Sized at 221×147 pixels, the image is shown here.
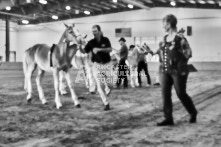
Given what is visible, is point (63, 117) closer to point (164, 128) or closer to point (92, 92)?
point (164, 128)

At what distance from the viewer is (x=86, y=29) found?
4306 centimetres

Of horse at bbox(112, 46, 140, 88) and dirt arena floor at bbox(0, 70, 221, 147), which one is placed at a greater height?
horse at bbox(112, 46, 140, 88)

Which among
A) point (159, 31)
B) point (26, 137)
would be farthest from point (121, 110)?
point (159, 31)

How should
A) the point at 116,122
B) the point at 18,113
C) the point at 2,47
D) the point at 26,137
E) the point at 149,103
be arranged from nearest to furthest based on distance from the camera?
1. the point at 26,137
2. the point at 116,122
3. the point at 18,113
4. the point at 149,103
5. the point at 2,47

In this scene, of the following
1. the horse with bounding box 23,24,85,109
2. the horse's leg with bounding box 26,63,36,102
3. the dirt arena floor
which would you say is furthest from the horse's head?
the horse's leg with bounding box 26,63,36,102

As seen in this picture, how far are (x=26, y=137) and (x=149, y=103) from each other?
184 inches

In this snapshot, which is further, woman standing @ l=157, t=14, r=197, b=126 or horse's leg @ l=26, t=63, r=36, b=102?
horse's leg @ l=26, t=63, r=36, b=102

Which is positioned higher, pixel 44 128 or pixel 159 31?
pixel 159 31

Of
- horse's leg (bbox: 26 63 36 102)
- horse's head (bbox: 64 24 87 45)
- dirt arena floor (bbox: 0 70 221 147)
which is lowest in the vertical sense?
dirt arena floor (bbox: 0 70 221 147)

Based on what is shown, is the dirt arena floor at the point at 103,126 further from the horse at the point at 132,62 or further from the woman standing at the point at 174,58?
the horse at the point at 132,62

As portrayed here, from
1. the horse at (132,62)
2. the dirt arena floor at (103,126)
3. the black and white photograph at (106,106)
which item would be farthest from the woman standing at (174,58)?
the horse at (132,62)

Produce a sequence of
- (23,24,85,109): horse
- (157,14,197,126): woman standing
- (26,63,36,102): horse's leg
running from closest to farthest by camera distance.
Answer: (157,14,197,126): woman standing, (23,24,85,109): horse, (26,63,36,102): horse's leg

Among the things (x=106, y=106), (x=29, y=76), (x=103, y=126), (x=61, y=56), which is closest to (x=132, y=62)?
(x=29, y=76)

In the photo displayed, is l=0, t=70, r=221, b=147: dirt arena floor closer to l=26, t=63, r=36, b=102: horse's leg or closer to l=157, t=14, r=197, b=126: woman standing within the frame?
l=26, t=63, r=36, b=102: horse's leg
